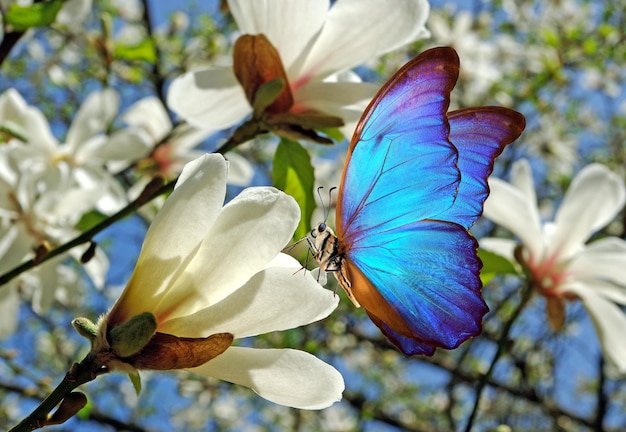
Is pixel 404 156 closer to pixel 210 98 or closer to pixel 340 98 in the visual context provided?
pixel 340 98

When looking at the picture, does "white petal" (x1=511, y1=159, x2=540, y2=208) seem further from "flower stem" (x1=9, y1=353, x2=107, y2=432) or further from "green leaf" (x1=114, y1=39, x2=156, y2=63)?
"flower stem" (x1=9, y1=353, x2=107, y2=432)

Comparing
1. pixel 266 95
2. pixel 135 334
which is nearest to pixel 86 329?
pixel 135 334

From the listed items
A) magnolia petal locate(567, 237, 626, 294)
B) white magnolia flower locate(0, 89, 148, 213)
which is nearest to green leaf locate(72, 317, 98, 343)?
white magnolia flower locate(0, 89, 148, 213)

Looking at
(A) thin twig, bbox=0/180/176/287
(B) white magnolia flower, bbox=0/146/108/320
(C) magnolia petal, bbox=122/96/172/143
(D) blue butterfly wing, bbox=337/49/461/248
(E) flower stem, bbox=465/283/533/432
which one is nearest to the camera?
(D) blue butterfly wing, bbox=337/49/461/248

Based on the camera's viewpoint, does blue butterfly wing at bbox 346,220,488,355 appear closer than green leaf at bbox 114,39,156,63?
Yes

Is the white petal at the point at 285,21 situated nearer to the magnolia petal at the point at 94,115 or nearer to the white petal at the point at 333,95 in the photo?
the white petal at the point at 333,95

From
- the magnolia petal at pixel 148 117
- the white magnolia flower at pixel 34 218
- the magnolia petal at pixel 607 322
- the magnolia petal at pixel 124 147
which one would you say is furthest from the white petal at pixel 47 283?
the magnolia petal at pixel 607 322

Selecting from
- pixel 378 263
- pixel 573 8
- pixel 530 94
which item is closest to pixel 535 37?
pixel 573 8

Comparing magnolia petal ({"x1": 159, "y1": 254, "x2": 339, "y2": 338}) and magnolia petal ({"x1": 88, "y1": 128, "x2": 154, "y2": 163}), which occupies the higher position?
magnolia petal ({"x1": 159, "y1": 254, "x2": 339, "y2": 338})
